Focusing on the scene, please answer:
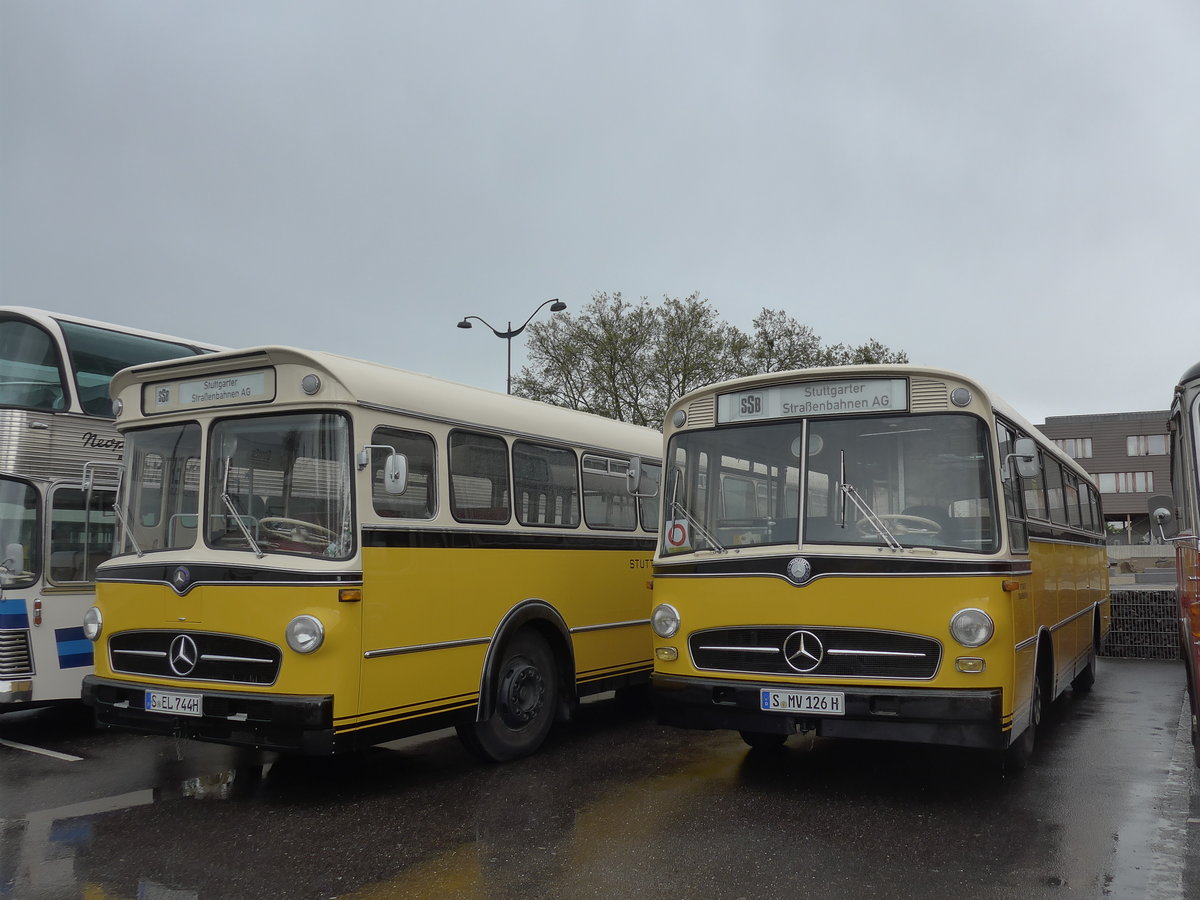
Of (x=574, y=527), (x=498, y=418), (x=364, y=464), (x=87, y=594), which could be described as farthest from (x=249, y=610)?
(x=87, y=594)

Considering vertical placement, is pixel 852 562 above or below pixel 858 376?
below

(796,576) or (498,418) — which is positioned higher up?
(498,418)

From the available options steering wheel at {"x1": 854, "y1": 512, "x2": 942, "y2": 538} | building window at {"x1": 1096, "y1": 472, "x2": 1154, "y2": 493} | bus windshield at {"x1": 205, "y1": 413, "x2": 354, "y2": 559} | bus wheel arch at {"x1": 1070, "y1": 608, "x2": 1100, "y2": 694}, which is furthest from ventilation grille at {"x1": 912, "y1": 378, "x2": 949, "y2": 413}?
building window at {"x1": 1096, "y1": 472, "x2": 1154, "y2": 493}

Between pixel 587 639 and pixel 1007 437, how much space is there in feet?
12.8

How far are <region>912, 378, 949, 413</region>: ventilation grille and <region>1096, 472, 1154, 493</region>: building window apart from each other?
2833 inches

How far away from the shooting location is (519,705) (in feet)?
27.1

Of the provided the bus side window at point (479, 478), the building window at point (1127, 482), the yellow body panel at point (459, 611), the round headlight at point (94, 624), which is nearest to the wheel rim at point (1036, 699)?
the yellow body panel at point (459, 611)

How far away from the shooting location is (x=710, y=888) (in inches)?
204

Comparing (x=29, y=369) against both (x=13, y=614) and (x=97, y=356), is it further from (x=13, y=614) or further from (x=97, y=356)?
(x=13, y=614)

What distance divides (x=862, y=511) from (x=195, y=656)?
4443 mm

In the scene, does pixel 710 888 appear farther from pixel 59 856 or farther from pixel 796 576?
pixel 59 856

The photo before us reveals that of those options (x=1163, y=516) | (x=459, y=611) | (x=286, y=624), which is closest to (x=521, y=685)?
(x=459, y=611)

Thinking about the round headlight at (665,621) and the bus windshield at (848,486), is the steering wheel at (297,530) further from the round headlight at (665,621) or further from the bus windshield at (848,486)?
the bus windshield at (848,486)

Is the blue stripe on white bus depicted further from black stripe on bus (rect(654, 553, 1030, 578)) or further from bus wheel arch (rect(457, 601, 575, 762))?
black stripe on bus (rect(654, 553, 1030, 578))
